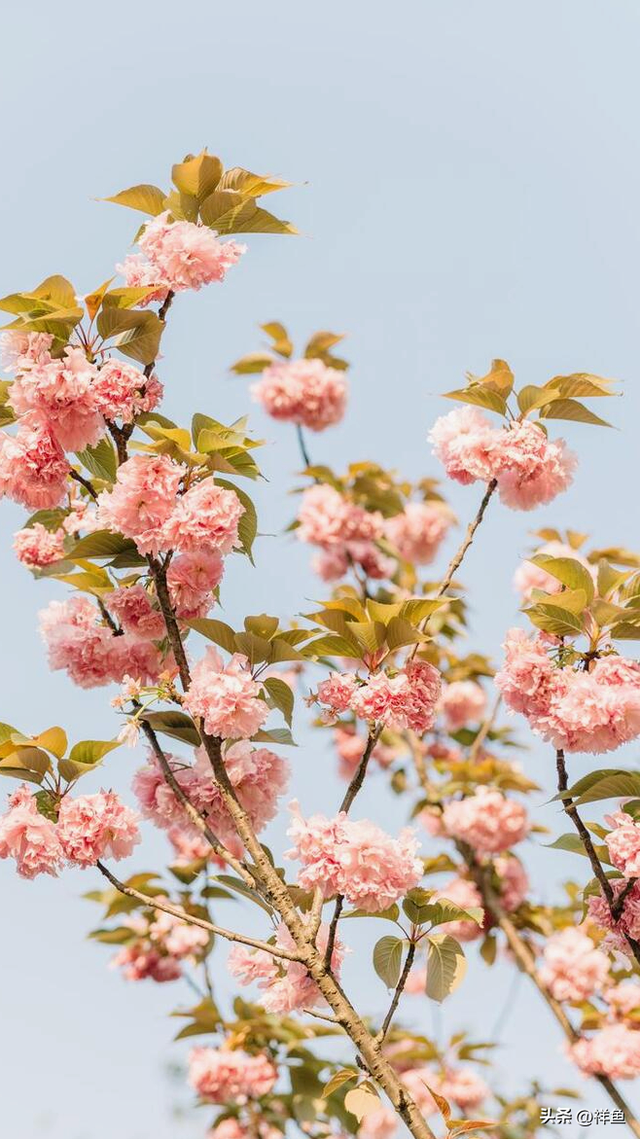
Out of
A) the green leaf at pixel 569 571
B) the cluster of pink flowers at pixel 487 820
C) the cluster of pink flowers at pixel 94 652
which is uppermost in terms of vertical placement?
the cluster of pink flowers at pixel 487 820

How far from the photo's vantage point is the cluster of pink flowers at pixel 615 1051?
171 inches

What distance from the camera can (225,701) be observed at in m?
2.03

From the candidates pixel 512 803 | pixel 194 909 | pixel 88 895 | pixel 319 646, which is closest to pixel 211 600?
pixel 319 646

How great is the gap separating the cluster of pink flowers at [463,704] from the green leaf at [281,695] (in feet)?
13.4

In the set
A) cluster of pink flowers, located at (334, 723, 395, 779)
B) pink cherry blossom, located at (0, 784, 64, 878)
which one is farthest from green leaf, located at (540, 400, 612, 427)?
cluster of pink flowers, located at (334, 723, 395, 779)

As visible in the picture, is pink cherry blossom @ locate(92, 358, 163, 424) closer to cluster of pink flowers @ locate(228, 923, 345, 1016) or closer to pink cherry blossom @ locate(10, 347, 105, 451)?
pink cherry blossom @ locate(10, 347, 105, 451)

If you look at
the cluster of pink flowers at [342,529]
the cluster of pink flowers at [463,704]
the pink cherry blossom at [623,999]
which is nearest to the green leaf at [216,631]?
the pink cherry blossom at [623,999]

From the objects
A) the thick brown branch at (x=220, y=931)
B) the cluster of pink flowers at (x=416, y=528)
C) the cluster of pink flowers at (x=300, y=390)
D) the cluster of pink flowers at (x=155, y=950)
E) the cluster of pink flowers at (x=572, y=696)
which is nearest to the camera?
the thick brown branch at (x=220, y=931)

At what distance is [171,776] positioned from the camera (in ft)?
7.09

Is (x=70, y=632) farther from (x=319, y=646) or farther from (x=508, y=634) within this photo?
(x=508, y=634)

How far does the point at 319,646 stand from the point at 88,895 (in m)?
3.16

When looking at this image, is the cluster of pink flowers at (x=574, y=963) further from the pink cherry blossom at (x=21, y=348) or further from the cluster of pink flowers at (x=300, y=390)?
the pink cherry blossom at (x=21, y=348)

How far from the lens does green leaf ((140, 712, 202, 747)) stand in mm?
2234

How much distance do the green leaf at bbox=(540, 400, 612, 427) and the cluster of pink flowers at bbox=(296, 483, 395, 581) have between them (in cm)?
350
